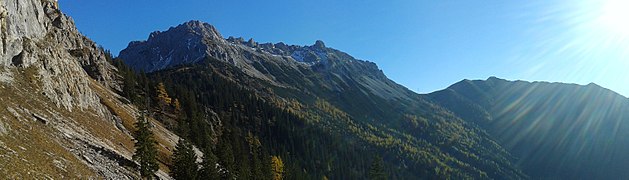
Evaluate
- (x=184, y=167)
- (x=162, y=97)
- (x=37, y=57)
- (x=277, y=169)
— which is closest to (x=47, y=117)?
(x=37, y=57)

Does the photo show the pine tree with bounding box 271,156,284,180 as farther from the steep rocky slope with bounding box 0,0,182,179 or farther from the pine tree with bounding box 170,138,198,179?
the pine tree with bounding box 170,138,198,179

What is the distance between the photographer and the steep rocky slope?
3357 centimetres

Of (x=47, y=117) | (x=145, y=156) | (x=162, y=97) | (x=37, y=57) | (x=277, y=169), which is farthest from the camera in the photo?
(x=162, y=97)

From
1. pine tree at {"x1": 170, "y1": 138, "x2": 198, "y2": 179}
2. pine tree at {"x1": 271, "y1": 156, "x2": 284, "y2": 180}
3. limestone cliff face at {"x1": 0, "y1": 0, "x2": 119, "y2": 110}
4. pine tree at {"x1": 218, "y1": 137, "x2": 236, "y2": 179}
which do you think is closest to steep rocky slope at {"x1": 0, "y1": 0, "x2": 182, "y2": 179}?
limestone cliff face at {"x1": 0, "y1": 0, "x2": 119, "y2": 110}

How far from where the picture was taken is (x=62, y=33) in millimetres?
105812

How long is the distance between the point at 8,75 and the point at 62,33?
65.2 m

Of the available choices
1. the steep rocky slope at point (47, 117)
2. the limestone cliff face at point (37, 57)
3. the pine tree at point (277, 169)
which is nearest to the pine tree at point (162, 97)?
the pine tree at point (277, 169)

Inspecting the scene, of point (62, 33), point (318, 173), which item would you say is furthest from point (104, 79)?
point (318, 173)

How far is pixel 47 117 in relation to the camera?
153 ft

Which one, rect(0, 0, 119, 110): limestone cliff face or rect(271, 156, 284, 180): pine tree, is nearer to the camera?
rect(0, 0, 119, 110): limestone cliff face

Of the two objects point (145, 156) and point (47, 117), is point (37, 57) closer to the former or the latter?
point (47, 117)

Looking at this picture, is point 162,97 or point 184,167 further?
point 162,97

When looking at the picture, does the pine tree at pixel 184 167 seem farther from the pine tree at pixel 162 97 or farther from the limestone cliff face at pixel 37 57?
the pine tree at pixel 162 97

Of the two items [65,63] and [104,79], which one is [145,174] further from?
[104,79]
